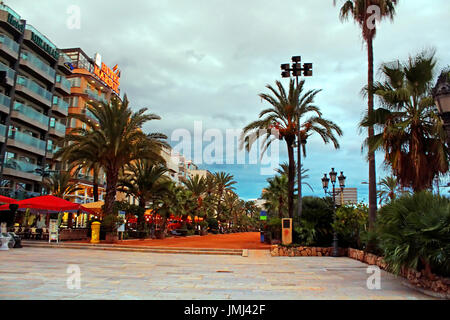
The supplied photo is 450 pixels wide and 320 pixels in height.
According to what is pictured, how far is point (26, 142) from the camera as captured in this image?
3694 centimetres

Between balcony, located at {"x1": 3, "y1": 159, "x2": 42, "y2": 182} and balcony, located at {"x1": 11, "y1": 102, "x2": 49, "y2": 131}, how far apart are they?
4.49 meters

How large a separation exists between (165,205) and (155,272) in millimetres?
22769

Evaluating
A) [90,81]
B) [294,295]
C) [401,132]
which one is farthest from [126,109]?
[90,81]

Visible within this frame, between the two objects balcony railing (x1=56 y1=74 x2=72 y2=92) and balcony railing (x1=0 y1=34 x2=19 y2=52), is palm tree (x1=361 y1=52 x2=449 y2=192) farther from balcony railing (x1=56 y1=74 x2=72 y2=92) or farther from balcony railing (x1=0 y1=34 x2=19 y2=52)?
balcony railing (x1=56 y1=74 x2=72 y2=92)

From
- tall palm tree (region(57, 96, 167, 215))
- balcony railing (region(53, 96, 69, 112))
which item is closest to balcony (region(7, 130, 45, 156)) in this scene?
balcony railing (region(53, 96, 69, 112))

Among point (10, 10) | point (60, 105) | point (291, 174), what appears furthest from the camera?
point (60, 105)

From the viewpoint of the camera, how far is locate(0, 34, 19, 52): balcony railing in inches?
1335

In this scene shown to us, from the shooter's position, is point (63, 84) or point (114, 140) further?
point (63, 84)

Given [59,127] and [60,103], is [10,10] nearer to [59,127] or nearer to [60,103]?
[60,103]

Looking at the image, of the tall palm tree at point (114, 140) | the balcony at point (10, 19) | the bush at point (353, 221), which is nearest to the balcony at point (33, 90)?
the balcony at point (10, 19)

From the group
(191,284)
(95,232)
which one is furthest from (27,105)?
(191,284)

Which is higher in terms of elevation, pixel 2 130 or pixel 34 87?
pixel 34 87

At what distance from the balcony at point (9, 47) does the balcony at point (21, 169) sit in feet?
35.2

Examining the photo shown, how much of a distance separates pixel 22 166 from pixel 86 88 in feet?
56.5
